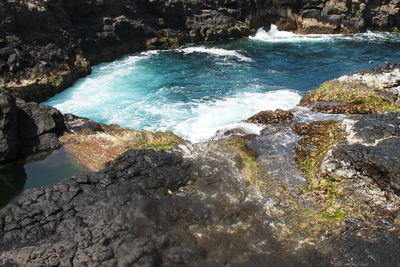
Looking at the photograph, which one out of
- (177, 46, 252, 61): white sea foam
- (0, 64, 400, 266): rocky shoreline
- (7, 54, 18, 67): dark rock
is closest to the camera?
(0, 64, 400, 266): rocky shoreline

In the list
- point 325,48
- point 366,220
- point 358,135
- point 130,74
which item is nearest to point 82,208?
point 366,220

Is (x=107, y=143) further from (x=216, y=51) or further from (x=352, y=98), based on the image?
(x=216, y=51)

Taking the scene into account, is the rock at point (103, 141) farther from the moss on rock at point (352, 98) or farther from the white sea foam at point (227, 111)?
the moss on rock at point (352, 98)

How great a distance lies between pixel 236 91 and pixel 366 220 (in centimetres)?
2035

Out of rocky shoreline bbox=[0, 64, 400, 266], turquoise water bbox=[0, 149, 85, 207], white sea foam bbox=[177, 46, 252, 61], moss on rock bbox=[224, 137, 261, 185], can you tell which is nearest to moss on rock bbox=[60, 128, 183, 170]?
A: turquoise water bbox=[0, 149, 85, 207]

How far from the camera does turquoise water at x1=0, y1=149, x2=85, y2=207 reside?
53.8ft

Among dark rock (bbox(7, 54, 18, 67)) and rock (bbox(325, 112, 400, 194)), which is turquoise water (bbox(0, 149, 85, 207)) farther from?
dark rock (bbox(7, 54, 18, 67))

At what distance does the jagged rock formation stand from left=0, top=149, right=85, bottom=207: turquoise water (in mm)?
717

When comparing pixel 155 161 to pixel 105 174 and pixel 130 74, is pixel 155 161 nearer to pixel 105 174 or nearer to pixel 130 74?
pixel 105 174

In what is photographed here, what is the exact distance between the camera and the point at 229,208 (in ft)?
38.4

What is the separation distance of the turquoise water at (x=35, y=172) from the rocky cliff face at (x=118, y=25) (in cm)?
1377

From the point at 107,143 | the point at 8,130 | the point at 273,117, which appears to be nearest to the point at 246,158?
the point at 273,117

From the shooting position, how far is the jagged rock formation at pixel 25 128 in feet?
60.2

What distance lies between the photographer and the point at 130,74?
37.8m
